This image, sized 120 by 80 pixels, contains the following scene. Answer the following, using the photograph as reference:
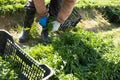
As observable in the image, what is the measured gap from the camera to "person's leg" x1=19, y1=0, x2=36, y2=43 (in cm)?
473

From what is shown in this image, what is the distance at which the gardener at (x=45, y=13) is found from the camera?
4383 millimetres

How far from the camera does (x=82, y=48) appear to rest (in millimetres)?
4801

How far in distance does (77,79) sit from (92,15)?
2941 millimetres

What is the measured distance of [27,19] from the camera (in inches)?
189

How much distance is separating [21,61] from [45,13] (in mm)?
1044

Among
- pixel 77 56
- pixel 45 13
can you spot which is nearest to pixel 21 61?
pixel 45 13

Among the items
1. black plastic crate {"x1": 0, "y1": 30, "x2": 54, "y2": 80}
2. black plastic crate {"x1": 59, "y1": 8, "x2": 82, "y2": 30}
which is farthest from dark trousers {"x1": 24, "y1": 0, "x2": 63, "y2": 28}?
black plastic crate {"x1": 0, "y1": 30, "x2": 54, "y2": 80}

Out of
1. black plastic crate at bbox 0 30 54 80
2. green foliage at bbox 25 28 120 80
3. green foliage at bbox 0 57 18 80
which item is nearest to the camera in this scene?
black plastic crate at bbox 0 30 54 80

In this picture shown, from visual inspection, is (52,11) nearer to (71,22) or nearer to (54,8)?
(54,8)

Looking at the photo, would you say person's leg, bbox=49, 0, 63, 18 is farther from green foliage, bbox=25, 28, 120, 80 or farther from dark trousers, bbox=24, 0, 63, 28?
green foliage, bbox=25, 28, 120, 80

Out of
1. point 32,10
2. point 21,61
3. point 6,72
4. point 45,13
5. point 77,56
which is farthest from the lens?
point 32,10

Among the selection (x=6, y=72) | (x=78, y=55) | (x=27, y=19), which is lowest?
(x=78, y=55)

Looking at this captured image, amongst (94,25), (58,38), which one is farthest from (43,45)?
(94,25)

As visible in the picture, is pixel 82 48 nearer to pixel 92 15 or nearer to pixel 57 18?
pixel 57 18
